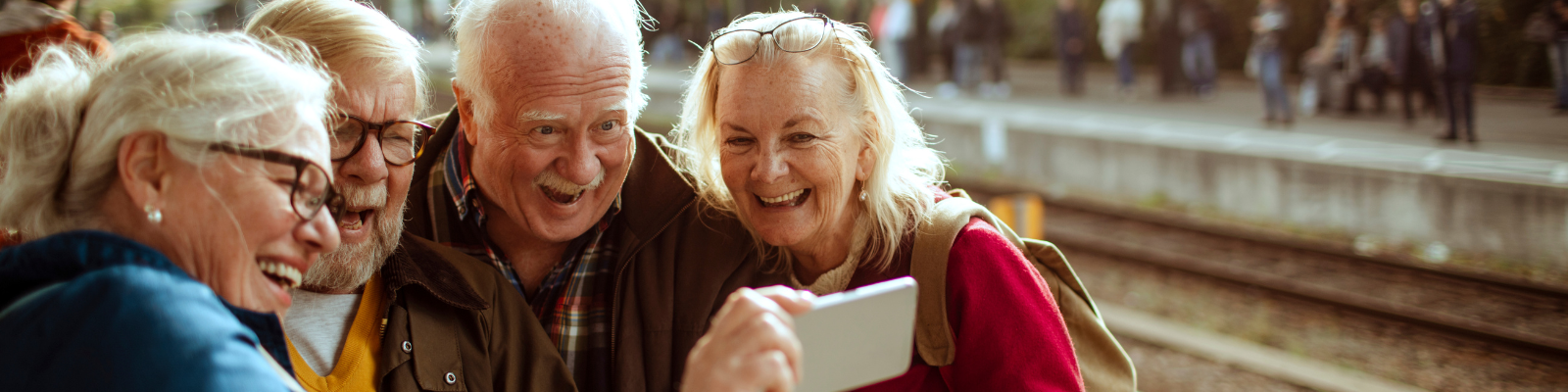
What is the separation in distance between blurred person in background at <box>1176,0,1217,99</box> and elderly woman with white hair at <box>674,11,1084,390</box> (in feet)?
47.5

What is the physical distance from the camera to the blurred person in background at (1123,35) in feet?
54.0

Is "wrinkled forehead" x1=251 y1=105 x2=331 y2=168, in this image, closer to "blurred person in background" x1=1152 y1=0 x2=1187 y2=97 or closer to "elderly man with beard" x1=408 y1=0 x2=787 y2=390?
"elderly man with beard" x1=408 y1=0 x2=787 y2=390

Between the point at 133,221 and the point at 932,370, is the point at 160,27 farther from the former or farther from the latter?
the point at 932,370

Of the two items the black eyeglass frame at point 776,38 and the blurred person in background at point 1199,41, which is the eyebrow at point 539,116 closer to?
the black eyeglass frame at point 776,38

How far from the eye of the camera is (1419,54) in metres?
10.9

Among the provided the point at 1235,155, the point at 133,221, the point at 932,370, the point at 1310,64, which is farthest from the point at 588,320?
the point at 1310,64

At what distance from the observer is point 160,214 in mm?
1306

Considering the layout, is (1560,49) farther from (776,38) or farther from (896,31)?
(896,31)

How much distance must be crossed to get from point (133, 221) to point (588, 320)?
1356 millimetres

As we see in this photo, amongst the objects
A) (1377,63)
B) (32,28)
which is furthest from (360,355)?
(1377,63)

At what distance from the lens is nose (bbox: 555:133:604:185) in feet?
8.18

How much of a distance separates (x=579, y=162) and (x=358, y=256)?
575mm

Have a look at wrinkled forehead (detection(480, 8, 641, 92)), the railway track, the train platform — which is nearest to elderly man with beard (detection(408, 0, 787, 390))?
wrinkled forehead (detection(480, 8, 641, 92))

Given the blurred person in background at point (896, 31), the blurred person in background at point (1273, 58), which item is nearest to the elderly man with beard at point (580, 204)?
the blurred person in background at point (1273, 58)
